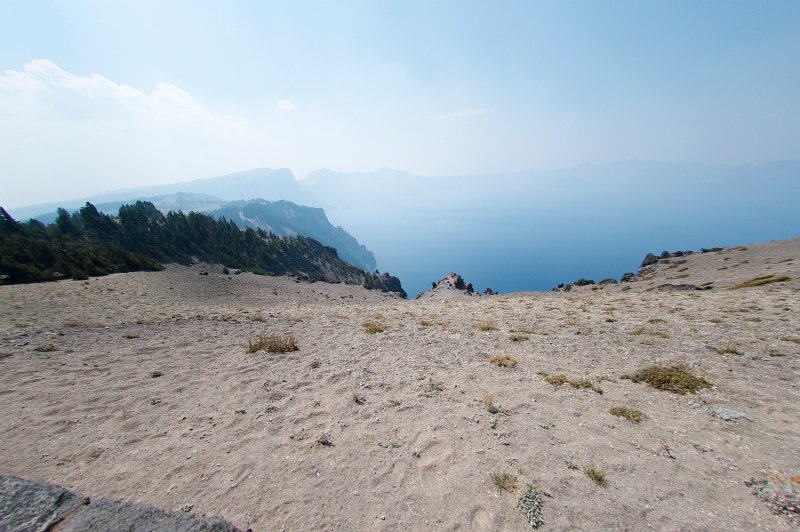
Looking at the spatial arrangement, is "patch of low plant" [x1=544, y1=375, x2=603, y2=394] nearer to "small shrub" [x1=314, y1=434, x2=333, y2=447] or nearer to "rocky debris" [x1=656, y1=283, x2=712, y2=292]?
"small shrub" [x1=314, y1=434, x2=333, y2=447]

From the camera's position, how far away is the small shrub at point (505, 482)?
638 centimetres

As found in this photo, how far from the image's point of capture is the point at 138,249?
85500 mm

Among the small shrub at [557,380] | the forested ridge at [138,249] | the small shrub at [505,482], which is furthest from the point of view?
the forested ridge at [138,249]

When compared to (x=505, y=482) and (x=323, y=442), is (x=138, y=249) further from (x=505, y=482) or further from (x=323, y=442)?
(x=505, y=482)

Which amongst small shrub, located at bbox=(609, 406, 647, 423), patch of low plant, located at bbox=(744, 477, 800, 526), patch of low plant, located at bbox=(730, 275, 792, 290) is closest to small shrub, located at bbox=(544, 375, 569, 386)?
→ small shrub, located at bbox=(609, 406, 647, 423)

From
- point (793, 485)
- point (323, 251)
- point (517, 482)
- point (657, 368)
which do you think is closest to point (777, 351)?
→ point (657, 368)

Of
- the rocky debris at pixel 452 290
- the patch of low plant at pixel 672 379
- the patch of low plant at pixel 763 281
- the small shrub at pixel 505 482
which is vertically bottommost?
the rocky debris at pixel 452 290

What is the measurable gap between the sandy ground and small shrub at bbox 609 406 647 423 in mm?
175

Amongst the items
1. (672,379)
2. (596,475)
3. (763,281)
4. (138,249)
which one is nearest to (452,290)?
(763,281)

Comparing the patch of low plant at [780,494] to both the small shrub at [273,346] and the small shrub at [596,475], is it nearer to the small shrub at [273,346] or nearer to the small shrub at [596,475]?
the small shrub at [596,475]

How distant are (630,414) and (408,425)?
6.31 m

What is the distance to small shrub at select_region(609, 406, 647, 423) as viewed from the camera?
865 centimetres

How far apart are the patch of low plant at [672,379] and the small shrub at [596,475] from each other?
5729 millimetres

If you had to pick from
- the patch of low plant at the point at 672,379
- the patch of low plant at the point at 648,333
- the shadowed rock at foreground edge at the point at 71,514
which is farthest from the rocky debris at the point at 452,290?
the shadowed rock at foreground edge at the point at 71,514
